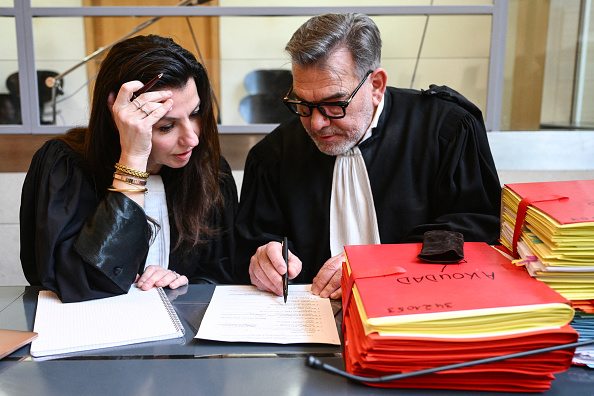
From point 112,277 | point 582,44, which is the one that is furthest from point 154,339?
point 582,44

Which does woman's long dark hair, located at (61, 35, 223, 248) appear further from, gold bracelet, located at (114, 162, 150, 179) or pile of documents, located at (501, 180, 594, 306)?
pile of documents, located at (501, 180, 594, 306)

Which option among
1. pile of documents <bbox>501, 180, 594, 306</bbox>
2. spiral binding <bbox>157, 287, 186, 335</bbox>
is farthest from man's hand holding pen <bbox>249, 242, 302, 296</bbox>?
pile of documents <bbox>501, 180, 594, 306</bbox>

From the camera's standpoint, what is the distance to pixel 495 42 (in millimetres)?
3020

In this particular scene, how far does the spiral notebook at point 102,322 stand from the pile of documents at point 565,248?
0.75 m

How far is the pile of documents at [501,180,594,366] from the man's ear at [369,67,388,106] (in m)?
0.93

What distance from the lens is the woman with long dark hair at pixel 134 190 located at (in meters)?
1.39

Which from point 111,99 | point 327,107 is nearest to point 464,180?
point 327,107

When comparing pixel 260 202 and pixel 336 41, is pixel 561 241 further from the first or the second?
pixel 260 202

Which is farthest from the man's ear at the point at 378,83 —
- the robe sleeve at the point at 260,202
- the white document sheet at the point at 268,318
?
the white document sheet at the point at 268,318

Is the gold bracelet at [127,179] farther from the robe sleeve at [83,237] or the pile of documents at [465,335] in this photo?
the pile of documents at [465,335]

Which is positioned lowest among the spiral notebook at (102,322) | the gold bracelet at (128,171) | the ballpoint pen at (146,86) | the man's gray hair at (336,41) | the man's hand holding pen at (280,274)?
the spiral notebook at (102,322)

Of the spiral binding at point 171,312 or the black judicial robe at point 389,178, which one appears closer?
the spiral binding at point 171,312

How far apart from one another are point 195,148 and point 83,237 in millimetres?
598

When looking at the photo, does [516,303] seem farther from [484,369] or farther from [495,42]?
[495,42]
